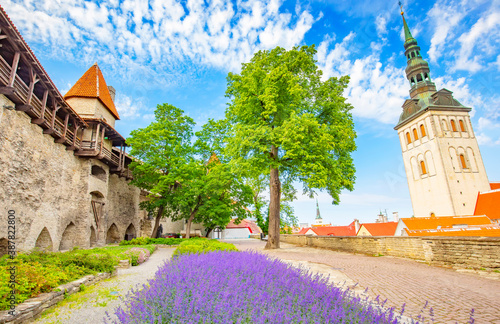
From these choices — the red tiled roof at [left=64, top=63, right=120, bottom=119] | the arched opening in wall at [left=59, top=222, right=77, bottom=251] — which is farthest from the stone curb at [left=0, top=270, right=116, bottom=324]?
the red tiled roof at [left=64, top=63, right=120, bottom=119]

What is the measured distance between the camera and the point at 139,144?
68.1 ft

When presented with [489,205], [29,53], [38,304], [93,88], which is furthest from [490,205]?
[93,88]

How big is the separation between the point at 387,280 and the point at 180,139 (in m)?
20.3

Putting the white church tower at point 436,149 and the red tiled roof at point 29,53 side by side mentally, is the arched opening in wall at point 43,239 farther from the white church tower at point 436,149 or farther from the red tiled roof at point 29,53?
the white church tower at point 436,149

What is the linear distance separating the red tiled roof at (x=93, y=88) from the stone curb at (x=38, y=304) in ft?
64.3

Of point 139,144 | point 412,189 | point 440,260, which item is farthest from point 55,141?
point 412,189

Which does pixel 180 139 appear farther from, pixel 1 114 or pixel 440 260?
pixel 440 260

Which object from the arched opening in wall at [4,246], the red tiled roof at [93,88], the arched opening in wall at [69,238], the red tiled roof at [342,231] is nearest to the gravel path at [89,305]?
the arched opening in wall at [4,246]

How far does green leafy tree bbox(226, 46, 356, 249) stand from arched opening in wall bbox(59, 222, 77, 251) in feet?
39.2

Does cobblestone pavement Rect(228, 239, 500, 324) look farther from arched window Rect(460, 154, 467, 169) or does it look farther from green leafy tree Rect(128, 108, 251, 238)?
arched window Rect(460, 154, 467, 169)

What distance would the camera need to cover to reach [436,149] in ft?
127

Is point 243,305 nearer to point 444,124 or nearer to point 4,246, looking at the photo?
point 4,246

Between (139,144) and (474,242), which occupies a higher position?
(139,144)

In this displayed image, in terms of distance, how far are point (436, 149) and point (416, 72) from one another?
48.9ft
